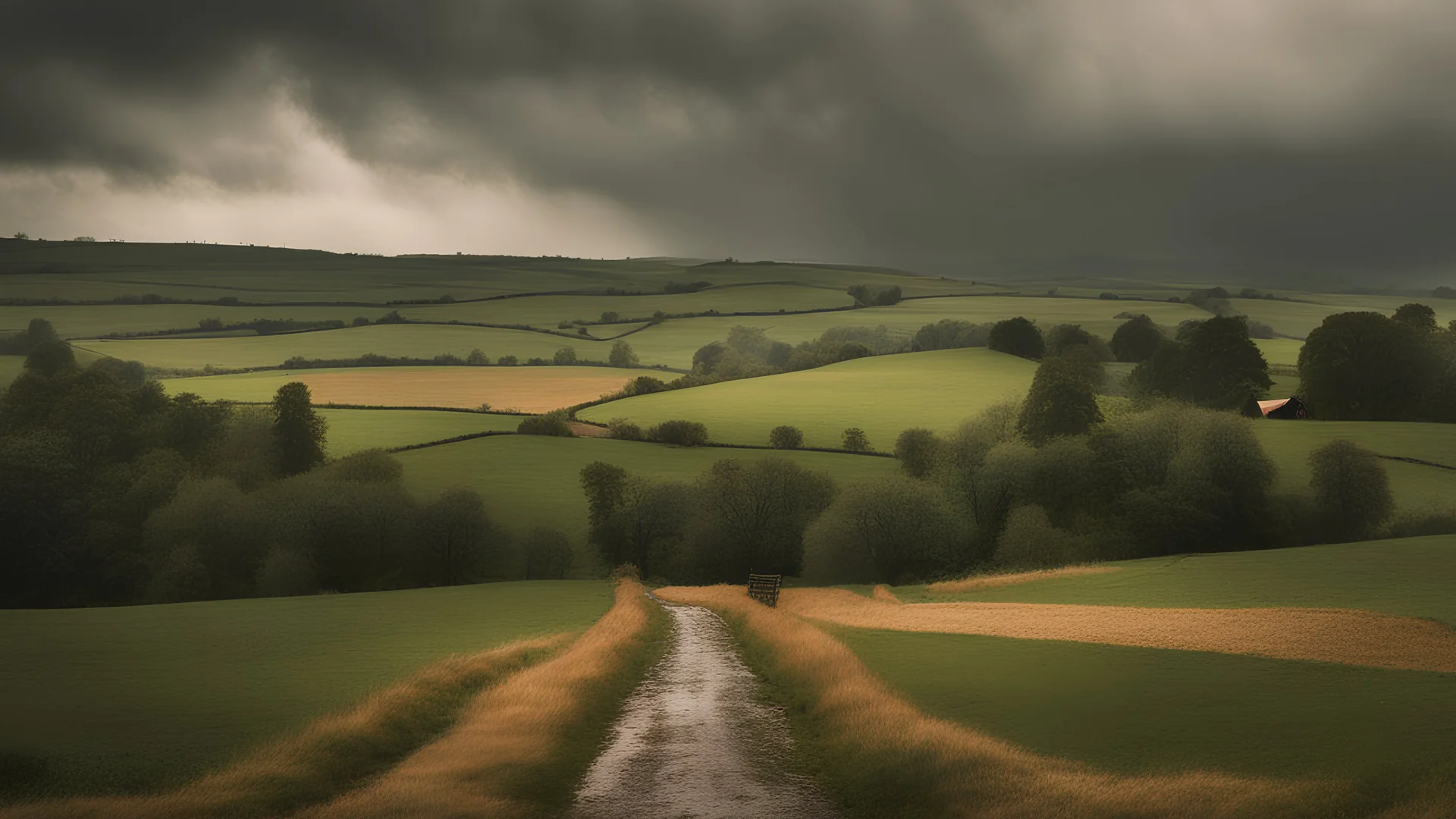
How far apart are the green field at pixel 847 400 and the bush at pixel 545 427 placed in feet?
24.0

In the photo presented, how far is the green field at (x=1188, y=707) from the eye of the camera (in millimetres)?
→ 20406

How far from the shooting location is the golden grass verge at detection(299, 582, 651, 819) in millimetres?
19406

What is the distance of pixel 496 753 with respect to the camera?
23.0 meters

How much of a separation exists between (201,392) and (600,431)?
47.1 meters

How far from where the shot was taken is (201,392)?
112562mm

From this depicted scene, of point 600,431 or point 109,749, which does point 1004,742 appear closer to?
point 109,749

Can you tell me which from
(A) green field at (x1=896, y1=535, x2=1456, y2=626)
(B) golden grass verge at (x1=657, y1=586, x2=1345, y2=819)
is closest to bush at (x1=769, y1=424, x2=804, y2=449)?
(A) green field at (x1=896, y1=535, x2=1456, y2=626)

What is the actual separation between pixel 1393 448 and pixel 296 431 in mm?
94819

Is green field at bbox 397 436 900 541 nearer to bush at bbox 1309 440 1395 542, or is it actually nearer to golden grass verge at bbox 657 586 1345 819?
bush at bbox 1309 440 1395 542

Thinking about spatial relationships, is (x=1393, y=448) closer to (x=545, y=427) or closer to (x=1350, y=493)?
(x=1350, y=493)

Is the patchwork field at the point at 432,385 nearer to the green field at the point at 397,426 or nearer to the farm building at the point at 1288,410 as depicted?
the green field at the point at 397,426

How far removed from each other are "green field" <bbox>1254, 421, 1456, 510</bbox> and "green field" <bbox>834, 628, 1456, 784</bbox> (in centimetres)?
Answer: 5067

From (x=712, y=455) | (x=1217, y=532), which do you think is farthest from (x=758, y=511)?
(x=1217, y=532)

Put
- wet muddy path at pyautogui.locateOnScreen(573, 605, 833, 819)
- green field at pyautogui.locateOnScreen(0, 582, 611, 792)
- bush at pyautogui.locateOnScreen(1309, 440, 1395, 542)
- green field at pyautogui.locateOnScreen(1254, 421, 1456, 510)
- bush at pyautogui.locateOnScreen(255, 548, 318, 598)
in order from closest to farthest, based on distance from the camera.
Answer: wet muddy path at pyautogui.locateOnScreen(573, 605, 833, 819)
green field at pyautogui.locateOnScreen(0, 582, 611, 792)
bush at pyautogui.locateOnScreen(255, 548, 318, 598)
bush at pyautogui.locateOnScreen(1309, 440, 1395, 542)
green field at pyautogui.locateOnScreen(1254, 421, 1456, 510)
